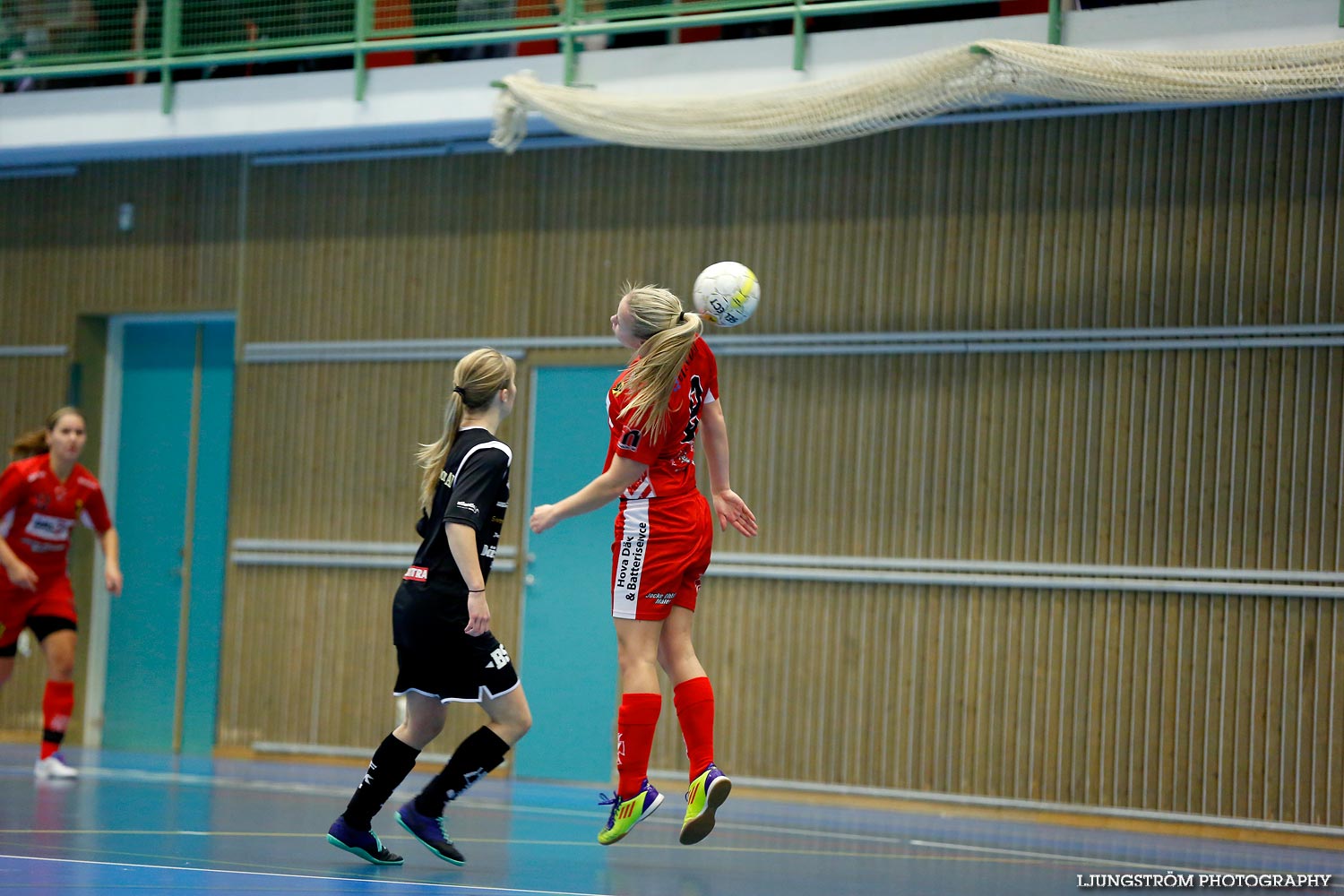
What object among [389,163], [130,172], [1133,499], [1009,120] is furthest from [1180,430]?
[130,172]

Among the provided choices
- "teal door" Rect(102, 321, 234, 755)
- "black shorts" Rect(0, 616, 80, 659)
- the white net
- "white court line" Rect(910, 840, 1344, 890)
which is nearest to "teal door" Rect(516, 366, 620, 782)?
the white net

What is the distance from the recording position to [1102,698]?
28.5ft

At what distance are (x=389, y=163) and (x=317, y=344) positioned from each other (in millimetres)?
1465

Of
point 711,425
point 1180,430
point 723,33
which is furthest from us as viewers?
point 723,33

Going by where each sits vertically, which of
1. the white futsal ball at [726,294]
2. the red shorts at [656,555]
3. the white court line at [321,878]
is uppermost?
the white futsal ball at [726,294]

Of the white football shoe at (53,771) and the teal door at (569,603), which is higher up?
the teal door at (569,603)

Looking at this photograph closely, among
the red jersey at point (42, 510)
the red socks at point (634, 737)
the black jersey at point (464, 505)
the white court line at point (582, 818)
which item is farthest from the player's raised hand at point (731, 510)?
the red jersey at point (42, 510)

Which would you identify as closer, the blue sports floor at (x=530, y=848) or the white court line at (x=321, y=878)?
the white court line at (x=321, y=878)

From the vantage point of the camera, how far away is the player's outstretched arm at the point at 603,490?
17.1ft

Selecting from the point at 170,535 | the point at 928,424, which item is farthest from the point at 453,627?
the point at 170,535

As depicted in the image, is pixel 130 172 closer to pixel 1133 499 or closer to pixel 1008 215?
pixel 1008 215

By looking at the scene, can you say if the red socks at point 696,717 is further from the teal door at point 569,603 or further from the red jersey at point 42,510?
the red jersey at point 42,510

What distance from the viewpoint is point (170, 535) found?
11.5 meters

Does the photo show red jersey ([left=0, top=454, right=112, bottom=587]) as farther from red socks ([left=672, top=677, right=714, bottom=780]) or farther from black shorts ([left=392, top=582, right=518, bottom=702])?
red socks ([left=672, top=677, right=714, bottom=780])
